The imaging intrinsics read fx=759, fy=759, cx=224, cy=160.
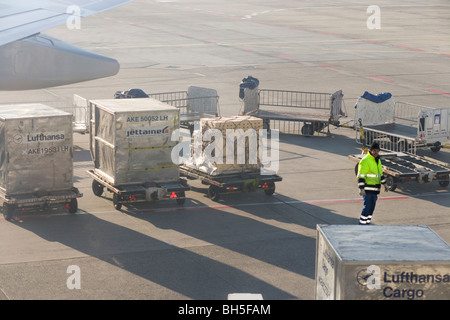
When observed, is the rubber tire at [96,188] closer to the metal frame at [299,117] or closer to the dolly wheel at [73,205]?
the dolly wheel at [73,205]

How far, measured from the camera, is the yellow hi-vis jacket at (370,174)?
17.7 m

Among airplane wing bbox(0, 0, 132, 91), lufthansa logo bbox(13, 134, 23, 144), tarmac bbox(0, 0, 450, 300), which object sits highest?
airplane wing bbox(0, 0, 132, 91)

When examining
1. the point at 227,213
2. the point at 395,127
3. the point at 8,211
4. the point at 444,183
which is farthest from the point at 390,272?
the point at 395,127

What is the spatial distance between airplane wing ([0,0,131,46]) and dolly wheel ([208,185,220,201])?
541 centimetres

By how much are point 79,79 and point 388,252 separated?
1153cm

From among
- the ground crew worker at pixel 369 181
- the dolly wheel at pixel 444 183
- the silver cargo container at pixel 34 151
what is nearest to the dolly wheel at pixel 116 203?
the silver cargo container at pixel 34 151

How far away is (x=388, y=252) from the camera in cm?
1061

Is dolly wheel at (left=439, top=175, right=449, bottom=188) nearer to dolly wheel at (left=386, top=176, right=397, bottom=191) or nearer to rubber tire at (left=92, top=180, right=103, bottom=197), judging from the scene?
dolly wheel at (left=386, top=176, right=397, bottom=191)

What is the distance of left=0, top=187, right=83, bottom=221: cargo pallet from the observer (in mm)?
18312

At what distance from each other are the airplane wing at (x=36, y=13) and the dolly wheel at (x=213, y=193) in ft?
17.7

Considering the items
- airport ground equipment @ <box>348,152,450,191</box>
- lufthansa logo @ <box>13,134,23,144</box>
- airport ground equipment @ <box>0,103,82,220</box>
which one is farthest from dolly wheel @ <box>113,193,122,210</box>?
airport ground equipment @ <box>348,152,450,191</box>

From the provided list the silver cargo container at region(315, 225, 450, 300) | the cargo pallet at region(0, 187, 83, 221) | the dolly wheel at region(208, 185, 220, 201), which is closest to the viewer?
the silver cargo container at region(315, 225, 450, 300)

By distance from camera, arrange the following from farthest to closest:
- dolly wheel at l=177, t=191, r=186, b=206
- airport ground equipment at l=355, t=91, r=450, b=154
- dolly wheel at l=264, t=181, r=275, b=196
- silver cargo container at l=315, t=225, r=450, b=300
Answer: airport ground equipment at l=355, t=91, r=450, b=154 < dolly wheel at l=264, t=181, r=275, b=196 < dolly wheel at l=177, t=191, r=186, b=206 < silver cargo container at l=315, t=225, r=450, b=300

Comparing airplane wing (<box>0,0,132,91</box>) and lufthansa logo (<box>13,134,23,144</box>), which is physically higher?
airplane wing (<box>0,0,132,91</box>)
